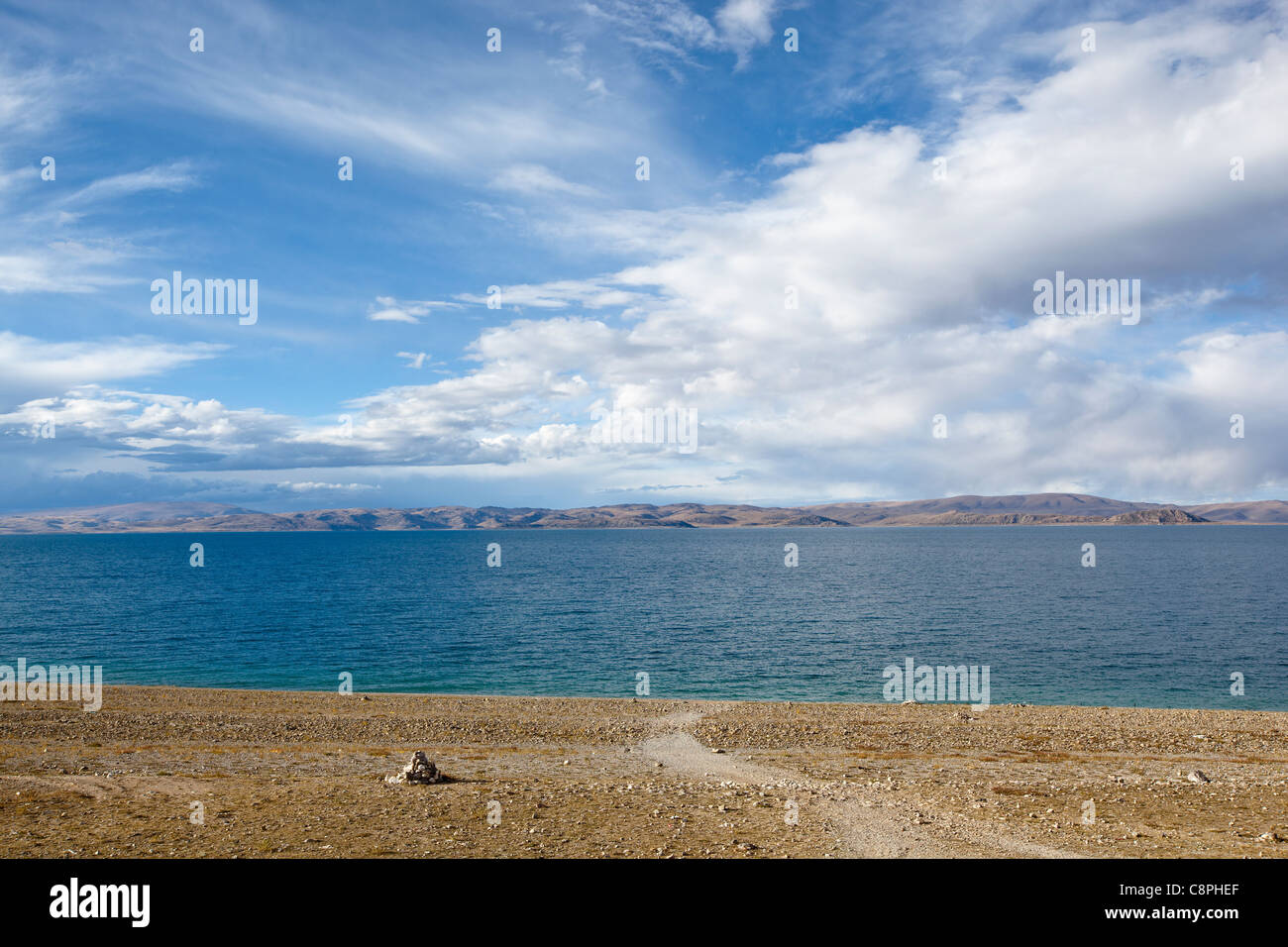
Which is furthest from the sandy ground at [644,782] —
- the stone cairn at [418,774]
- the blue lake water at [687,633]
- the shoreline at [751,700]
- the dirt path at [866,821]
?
the blue lake water at [687,633]

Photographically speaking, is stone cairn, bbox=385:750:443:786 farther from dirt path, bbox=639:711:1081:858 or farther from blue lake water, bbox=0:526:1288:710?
blue lake water, bbox=0:526:1288:710

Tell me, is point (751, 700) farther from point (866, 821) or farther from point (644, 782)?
point (866, 821)

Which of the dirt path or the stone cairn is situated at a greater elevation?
the stone cairn

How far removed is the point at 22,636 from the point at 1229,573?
175375 mm

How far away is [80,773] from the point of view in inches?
974

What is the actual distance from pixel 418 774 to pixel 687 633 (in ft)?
178

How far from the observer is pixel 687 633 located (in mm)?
76500

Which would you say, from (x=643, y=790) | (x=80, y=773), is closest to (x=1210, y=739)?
(x=643, y=790)

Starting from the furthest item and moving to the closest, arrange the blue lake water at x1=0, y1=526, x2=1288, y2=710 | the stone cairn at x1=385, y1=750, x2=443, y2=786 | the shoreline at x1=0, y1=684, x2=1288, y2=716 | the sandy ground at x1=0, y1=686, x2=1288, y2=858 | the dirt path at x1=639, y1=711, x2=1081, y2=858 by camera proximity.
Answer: the blue lake water at x1=0, y1=526, x2=1288, y2=710 < the shoreline at x1=0, y1=684, x2=1288, y2=716 < the stone cairn at x1=385, y1=750, x2=443, y2=786 < the sandy ground at x1=0, y1=686, x2=1288, y2=858 < the dirt path at x1=639, y1=711, x2=1081, y2=858

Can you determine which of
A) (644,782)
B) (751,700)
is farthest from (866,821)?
(751,700)

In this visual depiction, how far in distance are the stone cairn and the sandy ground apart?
86cm

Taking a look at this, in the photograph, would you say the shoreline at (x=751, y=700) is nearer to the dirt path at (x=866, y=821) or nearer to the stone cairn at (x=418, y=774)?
the dirt path at (x=866, y=821)

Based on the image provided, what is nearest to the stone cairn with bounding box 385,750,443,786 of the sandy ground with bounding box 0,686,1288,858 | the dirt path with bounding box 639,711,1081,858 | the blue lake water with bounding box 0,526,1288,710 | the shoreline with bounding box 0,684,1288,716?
the sandy ground with bounding box 0,686,1288,858

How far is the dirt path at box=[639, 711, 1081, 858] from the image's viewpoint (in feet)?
58.4
